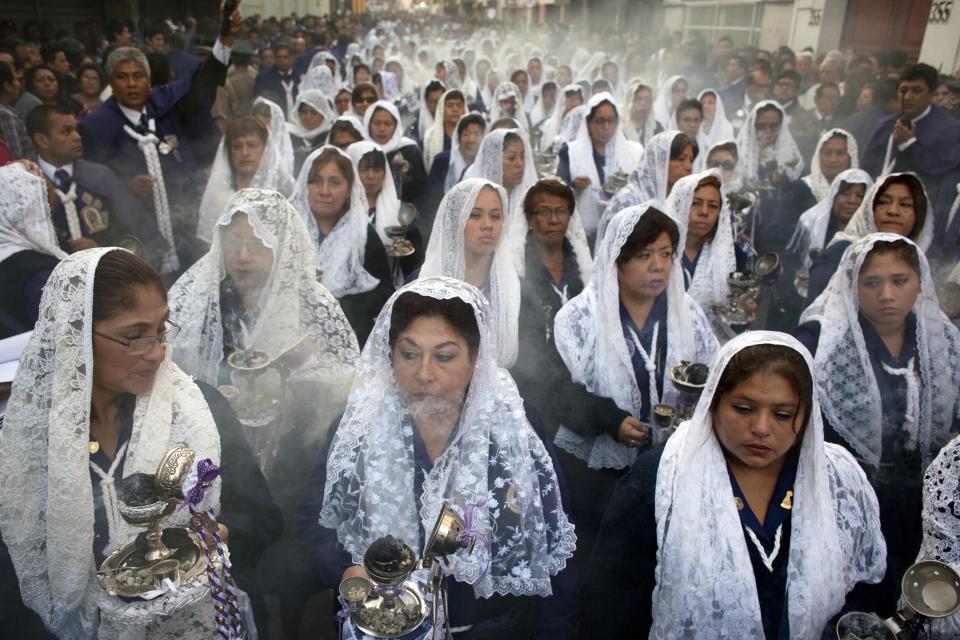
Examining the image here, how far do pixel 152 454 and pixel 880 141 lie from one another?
748 cm

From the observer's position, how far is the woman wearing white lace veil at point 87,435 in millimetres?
1774

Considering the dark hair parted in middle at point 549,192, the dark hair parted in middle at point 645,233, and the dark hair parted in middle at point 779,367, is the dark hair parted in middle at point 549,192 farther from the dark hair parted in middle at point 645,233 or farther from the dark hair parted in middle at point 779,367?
the dark hair parted in middle at point 779,367

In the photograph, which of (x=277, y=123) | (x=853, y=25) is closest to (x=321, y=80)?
(x=277, y=123)

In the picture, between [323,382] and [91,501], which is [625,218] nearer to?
[323,382]

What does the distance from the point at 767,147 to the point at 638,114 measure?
2.10 m

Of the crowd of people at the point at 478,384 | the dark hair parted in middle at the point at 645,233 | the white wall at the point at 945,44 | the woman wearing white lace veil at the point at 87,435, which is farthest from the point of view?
the white wall at the point at 945,44

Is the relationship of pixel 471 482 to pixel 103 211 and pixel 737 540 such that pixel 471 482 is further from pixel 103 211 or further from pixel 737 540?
pixel 103 211

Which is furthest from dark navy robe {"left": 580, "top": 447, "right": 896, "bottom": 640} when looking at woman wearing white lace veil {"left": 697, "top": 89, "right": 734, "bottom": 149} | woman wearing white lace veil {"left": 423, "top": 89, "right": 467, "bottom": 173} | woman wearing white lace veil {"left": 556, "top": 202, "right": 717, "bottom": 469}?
woman wearing white lace veil {"left": 697, "top": 89, "right": 734, "bottom": 149}

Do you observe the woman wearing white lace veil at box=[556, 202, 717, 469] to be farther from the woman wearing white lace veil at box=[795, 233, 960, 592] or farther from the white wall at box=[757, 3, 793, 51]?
the white wall at box=[757, 3, 793, 51]

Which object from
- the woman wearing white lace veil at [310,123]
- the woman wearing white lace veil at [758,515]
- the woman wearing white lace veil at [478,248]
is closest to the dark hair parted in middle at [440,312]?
the woman wearing white lace veil at [758,515]

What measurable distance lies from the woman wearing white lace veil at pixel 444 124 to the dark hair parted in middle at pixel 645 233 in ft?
17.4

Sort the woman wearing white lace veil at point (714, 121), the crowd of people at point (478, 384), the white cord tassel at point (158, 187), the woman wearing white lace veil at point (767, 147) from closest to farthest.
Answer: the crowd of people at point (478, 384) → the white cord tassel at point (158, 187) → the woman wearing white lace veil at point (767, 147) → the woman wearing white lace veil at point (714, 121)

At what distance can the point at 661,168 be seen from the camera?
5.25 metres

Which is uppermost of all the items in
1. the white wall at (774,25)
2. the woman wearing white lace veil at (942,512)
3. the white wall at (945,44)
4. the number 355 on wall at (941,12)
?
the white wall at (774,25)
